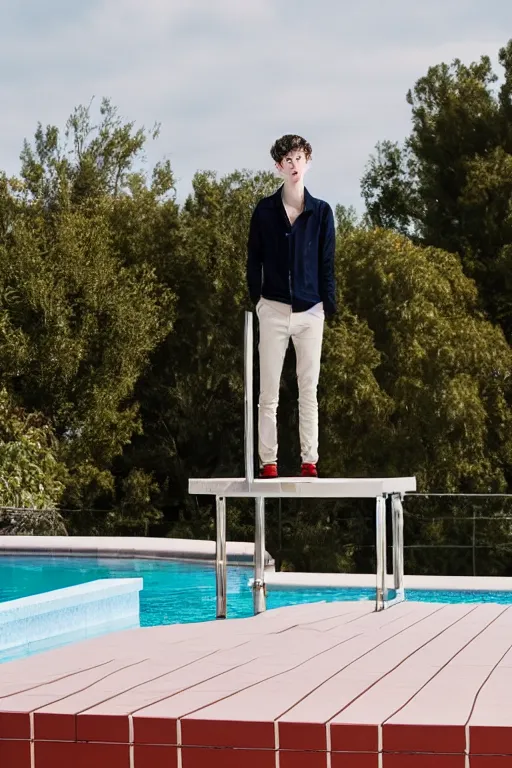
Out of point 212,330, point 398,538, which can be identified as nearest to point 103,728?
point 398,538

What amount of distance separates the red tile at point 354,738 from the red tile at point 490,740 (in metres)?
0.22

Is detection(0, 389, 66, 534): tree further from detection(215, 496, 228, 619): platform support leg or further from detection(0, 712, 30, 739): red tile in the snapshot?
detection(0, 712, 30, 739): red tile

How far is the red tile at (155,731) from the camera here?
2861mm

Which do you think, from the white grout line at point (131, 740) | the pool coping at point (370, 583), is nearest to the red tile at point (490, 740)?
the white grout line at point (131, 740)

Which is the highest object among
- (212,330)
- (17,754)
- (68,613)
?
(212,330)

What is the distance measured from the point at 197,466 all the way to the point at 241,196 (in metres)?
4.98

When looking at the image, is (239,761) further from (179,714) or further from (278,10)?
(278,10)

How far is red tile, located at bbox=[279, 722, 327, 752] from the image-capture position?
2.79 metres

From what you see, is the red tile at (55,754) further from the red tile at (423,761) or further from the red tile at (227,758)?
the red tile at (423,761)

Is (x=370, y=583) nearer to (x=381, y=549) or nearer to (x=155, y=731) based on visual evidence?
(x=381, y=549)

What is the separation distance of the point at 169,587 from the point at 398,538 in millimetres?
4390

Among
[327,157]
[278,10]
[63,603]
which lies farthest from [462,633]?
[327,157]

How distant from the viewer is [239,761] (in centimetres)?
281

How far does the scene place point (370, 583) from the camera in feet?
→ 30.2
